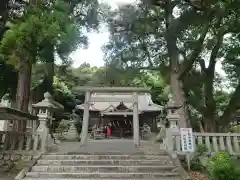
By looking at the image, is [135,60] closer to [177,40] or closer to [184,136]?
[177,40]

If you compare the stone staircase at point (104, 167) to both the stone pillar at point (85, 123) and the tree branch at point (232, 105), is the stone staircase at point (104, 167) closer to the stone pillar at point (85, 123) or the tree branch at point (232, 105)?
the stone pillar at point (85, 123)

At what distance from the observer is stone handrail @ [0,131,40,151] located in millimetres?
8727

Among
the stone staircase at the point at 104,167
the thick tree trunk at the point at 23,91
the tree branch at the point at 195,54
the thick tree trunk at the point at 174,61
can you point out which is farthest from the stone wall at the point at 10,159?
the tree branch at the point at 195,54

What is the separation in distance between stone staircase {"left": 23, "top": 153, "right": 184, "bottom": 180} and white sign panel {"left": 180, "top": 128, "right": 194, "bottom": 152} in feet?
2.23

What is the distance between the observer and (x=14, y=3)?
1052 cm

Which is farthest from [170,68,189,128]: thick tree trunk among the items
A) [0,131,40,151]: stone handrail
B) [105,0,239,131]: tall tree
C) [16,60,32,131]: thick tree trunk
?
[16,60,32,131]: thick tree trunk

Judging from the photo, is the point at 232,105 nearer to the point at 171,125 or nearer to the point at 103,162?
the point at 171,125

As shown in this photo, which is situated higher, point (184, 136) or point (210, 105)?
point (210, 105)

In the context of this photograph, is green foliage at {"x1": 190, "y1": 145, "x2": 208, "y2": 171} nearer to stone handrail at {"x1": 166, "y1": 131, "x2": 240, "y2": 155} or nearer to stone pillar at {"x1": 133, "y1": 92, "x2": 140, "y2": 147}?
stone handrail at {"x1": 166, "y1": 131, "x2": 240, "y2": 155}

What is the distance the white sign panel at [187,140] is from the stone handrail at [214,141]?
13.3 inches

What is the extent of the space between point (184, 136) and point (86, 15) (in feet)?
28.6

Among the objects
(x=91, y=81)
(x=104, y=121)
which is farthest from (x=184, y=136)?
(x=91, y=81)

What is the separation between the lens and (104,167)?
783cm

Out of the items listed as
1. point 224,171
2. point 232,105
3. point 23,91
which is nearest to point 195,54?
point 232,105
